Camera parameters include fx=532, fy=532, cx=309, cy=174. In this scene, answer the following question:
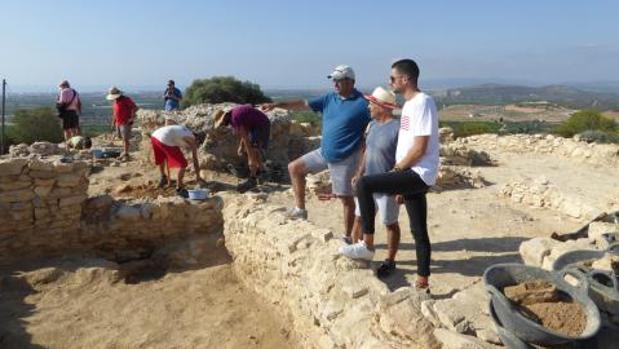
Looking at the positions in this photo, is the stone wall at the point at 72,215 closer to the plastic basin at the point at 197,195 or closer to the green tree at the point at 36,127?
the plastic basin at the point at 197,195

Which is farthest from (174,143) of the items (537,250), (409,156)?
(537,250)

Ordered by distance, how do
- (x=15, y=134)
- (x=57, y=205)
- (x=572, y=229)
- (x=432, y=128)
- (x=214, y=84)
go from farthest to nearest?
(x=214, y=84)
(x=15, y=134)
(x=572, y=229)
(x=57, y=205)
(x=432, y=128)

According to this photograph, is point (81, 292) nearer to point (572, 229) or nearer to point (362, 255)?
point (362, 255)

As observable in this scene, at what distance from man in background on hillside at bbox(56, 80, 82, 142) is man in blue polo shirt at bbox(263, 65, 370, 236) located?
8.50 m

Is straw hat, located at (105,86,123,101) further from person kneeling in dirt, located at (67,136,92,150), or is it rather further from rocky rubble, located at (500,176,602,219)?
rocky rubble, located at (500,176,602,219)

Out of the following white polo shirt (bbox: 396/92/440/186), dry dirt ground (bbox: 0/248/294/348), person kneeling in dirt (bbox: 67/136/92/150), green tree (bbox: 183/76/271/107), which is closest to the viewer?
white polo shirt (bbox: 396/92/440/186)

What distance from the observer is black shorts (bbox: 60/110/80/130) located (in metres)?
13.1

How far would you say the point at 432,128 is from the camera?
4.20 m

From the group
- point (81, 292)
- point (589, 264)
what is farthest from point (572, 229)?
point (81, 292)

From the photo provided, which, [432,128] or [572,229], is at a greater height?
[432,128]

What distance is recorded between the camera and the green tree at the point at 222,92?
28.3 m

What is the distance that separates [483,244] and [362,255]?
3.02 m

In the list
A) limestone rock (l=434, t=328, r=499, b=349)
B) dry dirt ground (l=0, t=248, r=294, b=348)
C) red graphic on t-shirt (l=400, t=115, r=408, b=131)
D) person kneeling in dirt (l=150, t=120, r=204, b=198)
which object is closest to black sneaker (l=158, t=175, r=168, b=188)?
person kneeling in dirt (l=150, t=120, r=204, b=198)

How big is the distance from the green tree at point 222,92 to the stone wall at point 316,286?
71.6ft
